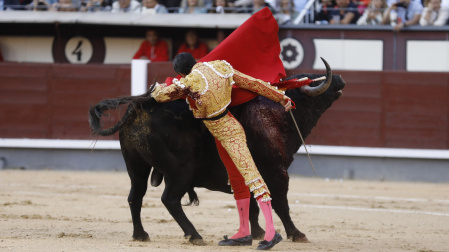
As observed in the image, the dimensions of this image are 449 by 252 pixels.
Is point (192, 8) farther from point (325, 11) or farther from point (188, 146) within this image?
point (188, 146)

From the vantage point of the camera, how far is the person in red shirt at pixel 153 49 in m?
11.5

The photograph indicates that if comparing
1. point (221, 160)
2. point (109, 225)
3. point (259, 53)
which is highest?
point (259, 53)

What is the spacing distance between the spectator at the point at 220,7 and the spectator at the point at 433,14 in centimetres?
222

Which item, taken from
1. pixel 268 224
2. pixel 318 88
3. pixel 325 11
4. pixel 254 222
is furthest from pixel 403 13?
pixel 268 224

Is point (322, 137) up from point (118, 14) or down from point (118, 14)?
down

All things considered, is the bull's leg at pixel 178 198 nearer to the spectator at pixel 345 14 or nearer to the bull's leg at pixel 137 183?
the bull's leg at pixel 137 183

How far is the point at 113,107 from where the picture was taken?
5.48 m

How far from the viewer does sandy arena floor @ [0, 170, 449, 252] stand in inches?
220

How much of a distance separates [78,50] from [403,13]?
4181 millimetres

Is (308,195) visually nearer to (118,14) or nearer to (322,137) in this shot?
(322,137)

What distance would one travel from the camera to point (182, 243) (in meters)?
5.50

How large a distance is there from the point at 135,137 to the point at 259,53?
0.97 metres

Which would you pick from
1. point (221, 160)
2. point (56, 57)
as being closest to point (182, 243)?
point (221, 160)

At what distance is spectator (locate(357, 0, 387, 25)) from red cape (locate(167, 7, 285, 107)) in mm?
4957
